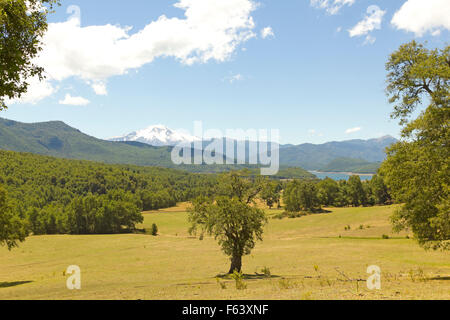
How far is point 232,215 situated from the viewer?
31406 millimetres

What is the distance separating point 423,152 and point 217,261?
3833 cm

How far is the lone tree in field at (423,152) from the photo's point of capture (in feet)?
62.4

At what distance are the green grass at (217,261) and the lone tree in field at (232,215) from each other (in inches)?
159

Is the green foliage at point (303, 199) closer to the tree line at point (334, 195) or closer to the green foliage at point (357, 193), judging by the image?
the tree line at point (334, 195)

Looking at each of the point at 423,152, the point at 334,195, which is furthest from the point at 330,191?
the point at 423,152

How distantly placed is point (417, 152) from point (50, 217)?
137175 millimetres

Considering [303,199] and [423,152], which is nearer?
[423,152]

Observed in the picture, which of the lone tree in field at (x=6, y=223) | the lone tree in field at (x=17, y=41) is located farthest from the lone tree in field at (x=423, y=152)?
the lone tree in field at (x=6, y=223)

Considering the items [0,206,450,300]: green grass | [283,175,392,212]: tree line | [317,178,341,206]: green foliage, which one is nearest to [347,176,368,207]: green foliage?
[283,175,392,212]: tree line

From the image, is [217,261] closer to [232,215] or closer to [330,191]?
[232,215]

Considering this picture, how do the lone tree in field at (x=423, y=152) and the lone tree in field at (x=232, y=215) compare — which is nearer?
the lone tree in field at (x=423, y=152)
